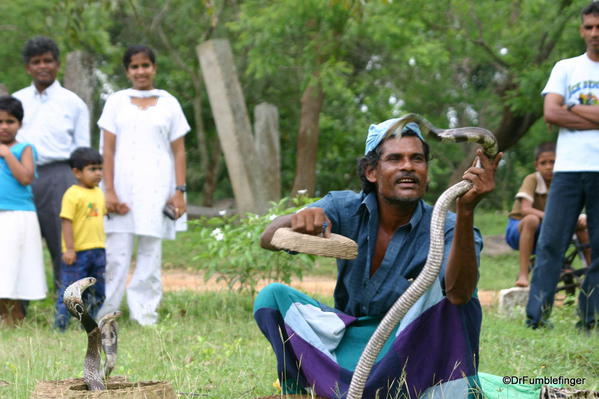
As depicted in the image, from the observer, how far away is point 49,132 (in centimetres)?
720

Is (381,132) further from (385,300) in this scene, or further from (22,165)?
(22,165)

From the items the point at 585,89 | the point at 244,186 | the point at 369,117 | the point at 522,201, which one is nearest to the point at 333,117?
the point at 369,117

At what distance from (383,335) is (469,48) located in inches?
486

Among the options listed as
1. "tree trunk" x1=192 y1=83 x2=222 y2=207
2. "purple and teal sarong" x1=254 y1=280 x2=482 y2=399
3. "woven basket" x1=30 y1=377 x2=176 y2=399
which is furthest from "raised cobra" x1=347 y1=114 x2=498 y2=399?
"tree trunk" x1=192 y1=83 x2=222 y2=207

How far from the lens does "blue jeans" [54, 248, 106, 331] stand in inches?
261

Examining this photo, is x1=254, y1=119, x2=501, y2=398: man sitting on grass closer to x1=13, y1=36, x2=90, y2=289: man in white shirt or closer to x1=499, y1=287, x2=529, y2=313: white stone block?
x1=499, y1=287, x2=529, y2=313: white stone block

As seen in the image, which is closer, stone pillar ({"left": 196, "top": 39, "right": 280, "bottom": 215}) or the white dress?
the white dress

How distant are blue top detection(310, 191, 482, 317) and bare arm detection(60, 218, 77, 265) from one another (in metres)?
2.94

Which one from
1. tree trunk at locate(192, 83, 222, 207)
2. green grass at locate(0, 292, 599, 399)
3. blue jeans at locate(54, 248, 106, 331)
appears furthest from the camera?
tree trunk at locate(192, 83, 222, 207)

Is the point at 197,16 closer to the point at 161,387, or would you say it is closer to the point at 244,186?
the point at 244,186

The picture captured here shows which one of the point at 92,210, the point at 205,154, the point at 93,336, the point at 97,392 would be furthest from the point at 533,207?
the point at 205,154

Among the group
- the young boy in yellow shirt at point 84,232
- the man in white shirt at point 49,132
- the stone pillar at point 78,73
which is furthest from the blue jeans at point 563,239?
the stone pillar at point 78,73

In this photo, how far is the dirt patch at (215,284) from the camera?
8.72m

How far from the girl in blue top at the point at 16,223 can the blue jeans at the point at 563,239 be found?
3606mm
